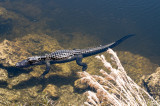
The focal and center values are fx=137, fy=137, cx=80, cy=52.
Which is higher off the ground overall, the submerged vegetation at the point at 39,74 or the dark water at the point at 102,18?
the dark water at the point at 102,18

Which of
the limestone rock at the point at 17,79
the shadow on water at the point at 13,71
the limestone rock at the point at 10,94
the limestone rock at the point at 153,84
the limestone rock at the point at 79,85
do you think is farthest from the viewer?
the shadow on water at the point at 13,71

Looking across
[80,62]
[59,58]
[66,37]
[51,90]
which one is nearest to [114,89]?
[51,90]

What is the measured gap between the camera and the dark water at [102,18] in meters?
7.50

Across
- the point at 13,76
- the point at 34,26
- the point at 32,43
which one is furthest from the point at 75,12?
the point at 13,76

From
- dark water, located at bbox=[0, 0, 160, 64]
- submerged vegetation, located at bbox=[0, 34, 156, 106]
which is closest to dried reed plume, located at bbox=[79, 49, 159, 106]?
submerged vegetation, located at bbox=[0, 34, 156, 106]

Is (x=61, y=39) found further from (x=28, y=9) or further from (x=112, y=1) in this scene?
(x=112, y=1)

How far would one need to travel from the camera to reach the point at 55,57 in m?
5.98

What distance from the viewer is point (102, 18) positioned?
9.29 metres

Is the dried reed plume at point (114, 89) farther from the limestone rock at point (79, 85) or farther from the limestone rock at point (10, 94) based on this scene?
the limestone rock at point (10, 94)

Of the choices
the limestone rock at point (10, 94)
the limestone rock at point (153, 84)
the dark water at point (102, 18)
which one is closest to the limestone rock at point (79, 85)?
the limestone rock at point (10, 94)

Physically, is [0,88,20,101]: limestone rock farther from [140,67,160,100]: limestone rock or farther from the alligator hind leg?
[140,67,160,100]: limestone rock

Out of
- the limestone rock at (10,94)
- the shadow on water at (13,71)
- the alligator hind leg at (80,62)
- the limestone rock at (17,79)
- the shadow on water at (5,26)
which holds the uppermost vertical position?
the shadow on water at (5,26)

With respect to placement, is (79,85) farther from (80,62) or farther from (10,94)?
(10,94)

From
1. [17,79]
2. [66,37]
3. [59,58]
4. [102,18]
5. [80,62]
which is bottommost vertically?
[17,79]
